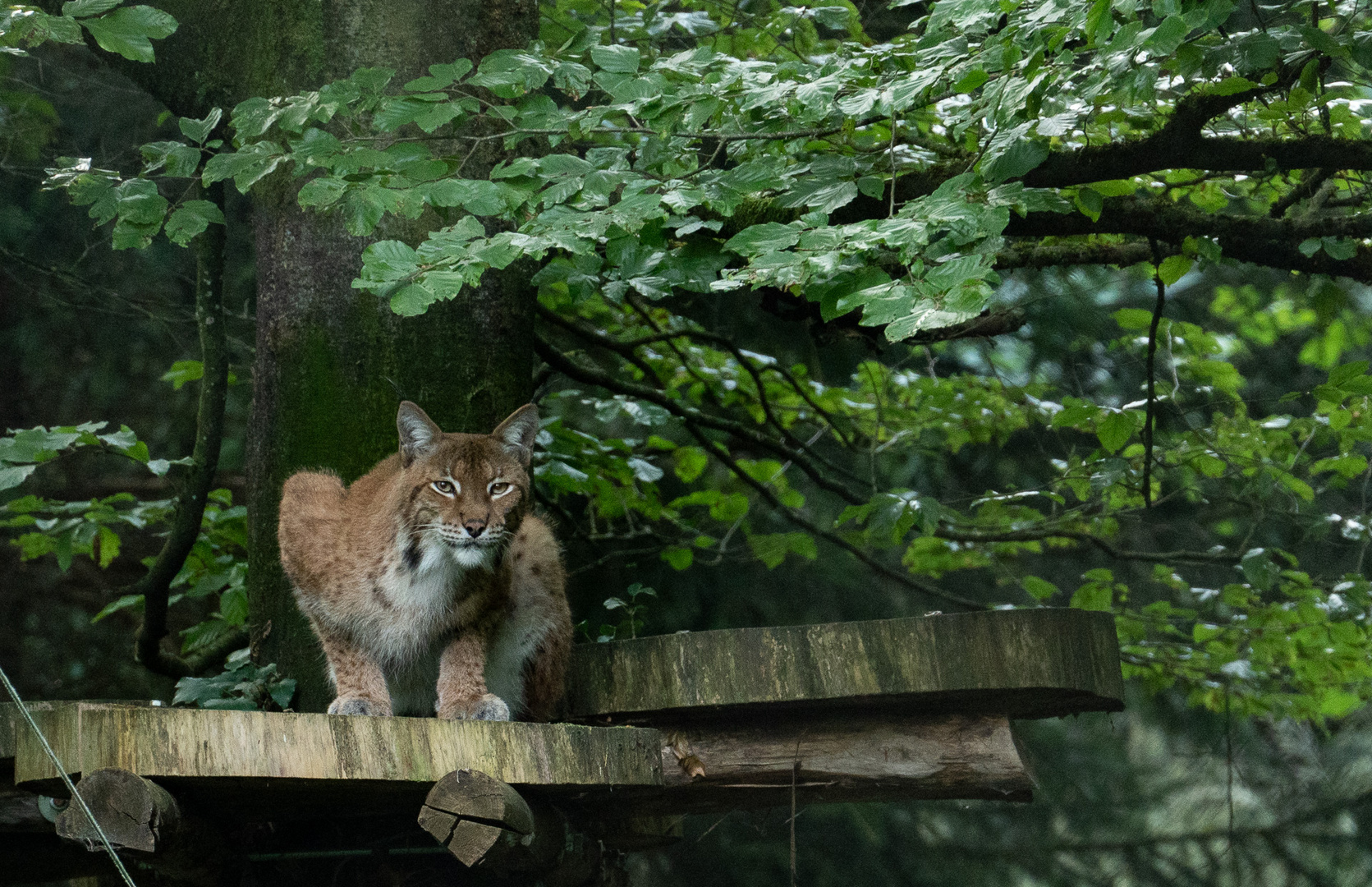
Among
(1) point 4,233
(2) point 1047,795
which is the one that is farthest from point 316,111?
(2) point 1047,795

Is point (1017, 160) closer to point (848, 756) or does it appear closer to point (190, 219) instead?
point (848, 756)

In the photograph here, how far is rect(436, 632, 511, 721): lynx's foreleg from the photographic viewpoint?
10.6 ft

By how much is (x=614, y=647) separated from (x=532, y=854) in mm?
671

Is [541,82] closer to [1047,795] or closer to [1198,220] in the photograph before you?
[1198,220]

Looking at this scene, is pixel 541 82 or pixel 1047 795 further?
pixel 1047 795

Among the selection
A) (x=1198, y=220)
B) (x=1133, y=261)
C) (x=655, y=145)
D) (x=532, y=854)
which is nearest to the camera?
(x=532, y=854)

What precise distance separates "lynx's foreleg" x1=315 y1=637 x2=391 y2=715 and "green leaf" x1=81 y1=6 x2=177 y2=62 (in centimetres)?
150

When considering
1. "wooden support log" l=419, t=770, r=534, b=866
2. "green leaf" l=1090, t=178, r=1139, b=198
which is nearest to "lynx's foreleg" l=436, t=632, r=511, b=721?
"wooden support log" l=419, t=770, r=534, b=866

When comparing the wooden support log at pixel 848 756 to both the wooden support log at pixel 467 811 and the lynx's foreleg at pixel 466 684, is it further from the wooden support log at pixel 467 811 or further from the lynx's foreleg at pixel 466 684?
the wooden support log at pixel 467 811

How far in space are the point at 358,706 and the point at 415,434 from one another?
71 centimetres

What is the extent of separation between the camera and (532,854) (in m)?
3.00

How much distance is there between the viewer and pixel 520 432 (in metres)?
3.47

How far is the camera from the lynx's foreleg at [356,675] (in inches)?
130

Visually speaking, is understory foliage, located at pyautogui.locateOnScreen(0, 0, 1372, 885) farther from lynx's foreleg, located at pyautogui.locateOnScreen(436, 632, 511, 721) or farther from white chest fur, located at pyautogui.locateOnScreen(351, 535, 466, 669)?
lynx's foreleg, located at pyautogui.locateOnScreen(436, 632, 511, 721)
